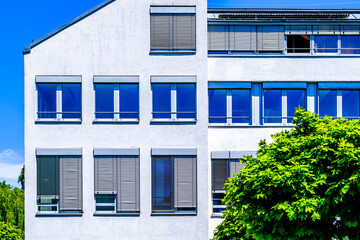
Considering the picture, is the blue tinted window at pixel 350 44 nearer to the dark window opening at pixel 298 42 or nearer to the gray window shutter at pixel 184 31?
the dark window opening at pixel 298 42

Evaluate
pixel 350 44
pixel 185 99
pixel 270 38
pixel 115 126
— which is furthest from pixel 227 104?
pixel 350 44

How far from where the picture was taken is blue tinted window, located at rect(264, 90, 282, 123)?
52.9 ft

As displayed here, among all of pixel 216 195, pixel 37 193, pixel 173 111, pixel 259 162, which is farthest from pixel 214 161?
pixel 37 193

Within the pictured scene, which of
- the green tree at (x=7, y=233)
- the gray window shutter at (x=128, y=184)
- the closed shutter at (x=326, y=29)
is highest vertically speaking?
the closed shutter at (x=326, y=29)

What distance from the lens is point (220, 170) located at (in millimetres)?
15500

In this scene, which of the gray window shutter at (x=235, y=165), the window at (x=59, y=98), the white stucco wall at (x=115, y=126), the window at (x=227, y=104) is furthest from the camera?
the window at (x=227, y=104)

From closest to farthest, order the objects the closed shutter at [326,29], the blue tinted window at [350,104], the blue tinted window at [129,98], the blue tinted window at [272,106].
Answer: the blue tinted window at [129,98] → the blue tinted window at [272,106] → the blue tinted window at [350,104] → the closed shutter at [326,29]

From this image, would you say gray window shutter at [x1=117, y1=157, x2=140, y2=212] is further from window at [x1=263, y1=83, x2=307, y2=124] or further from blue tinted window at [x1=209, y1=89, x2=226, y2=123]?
window at [x1=263, y1=83, x2=307, y2=124]

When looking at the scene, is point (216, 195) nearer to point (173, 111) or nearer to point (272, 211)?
point (173, 111)

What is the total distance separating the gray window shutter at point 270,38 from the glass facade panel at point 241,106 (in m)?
2.39

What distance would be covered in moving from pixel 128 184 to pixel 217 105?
5.54m

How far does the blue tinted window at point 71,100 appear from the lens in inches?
605

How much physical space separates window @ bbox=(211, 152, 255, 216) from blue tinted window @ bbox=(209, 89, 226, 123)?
1.68m

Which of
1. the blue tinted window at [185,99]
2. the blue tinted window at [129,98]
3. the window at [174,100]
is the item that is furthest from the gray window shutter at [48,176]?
the blue tinted window at [185,99]
